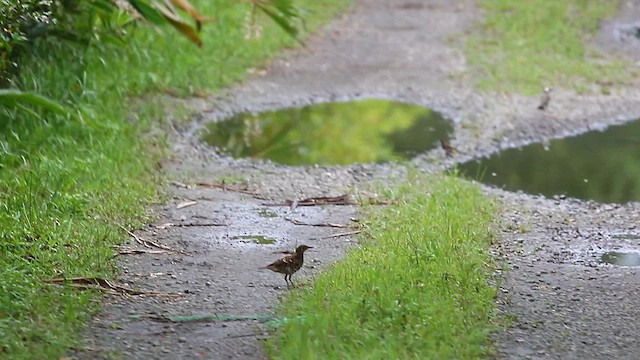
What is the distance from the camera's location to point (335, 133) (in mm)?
9852

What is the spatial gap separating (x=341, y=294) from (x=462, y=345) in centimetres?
72

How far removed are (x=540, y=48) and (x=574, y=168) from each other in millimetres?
4620

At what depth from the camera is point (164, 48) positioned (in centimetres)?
1111

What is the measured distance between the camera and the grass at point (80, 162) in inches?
198

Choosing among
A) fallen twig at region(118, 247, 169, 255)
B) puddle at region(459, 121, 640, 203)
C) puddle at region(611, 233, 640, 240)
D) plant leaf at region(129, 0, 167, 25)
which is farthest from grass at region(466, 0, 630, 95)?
fallen twig at region(118, 247, 169, 255)

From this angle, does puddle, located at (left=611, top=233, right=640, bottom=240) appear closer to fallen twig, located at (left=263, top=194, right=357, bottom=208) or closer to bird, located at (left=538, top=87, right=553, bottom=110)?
fallen twig, located at (left=263, top=194, right=357, bottom=208)

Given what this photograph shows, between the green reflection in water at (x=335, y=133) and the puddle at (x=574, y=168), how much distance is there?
0.81 metres

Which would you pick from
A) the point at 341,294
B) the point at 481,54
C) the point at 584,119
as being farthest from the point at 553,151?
the point at 341,294

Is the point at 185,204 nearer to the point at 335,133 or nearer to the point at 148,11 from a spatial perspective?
the point at 148,11

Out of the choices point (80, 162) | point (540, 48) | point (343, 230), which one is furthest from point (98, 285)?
point (540, 48)

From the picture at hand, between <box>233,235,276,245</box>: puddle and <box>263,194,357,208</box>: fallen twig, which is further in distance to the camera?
<box>263,194,357,208</box>: fallen twig

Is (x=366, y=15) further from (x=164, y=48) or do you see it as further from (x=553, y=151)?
(x=553, y=151)

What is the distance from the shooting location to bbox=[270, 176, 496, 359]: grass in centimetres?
456

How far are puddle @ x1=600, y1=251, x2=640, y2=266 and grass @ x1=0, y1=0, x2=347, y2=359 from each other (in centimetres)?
284
